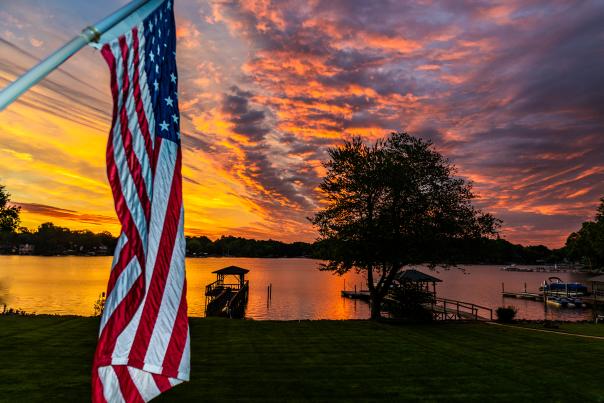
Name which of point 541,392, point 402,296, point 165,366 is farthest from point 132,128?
point 402,296

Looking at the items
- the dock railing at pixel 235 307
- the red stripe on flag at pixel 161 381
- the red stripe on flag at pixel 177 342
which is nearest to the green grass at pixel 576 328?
the dock railing at pixel 235 307

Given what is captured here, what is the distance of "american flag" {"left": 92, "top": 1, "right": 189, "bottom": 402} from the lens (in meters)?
4.55

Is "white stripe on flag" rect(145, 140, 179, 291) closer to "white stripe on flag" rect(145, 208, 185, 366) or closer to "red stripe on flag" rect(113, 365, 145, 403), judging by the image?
"white stripe on flag" rect(145, 208, 185, 366)

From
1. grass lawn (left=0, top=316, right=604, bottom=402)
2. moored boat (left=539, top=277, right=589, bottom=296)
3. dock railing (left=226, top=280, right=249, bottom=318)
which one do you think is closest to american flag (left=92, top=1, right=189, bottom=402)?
grass lawn (left=0, top=316, right=604, bottom=402)

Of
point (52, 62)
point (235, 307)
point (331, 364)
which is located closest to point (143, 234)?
point (52, 62)

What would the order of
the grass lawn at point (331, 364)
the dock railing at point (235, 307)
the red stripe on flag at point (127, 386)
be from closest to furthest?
1. the red stripe on flag at point (127, 386)
2. the grass lawn at point (331, 364)
3. the dock railing at point (235, 307)

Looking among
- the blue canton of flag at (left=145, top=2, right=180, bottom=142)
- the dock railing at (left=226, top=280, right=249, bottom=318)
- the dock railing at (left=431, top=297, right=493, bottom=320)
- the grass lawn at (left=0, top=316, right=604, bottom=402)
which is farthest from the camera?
the dock railing at (left=226, top=280, right=249, bottom=318)

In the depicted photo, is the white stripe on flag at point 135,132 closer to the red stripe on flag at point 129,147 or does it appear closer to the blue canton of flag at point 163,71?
the red stripe on flag at point 129,147

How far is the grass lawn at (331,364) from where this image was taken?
11.4 metres

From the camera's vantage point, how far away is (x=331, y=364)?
14734 mm

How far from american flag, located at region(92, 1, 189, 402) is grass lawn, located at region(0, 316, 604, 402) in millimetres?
6812

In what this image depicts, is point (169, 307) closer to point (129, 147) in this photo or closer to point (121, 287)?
point (121, 287)

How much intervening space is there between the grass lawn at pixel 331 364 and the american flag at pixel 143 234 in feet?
22.3

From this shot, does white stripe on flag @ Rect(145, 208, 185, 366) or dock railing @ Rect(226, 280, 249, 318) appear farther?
dock railing @ Rect(226, 280, 249, 318)
